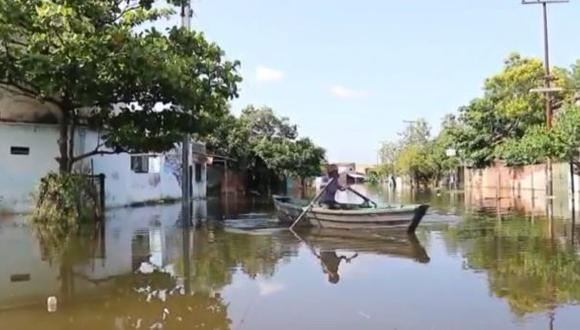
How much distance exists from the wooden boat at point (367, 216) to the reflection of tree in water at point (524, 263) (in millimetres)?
1095

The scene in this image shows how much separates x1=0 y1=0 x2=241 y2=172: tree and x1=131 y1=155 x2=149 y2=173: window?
9.06m

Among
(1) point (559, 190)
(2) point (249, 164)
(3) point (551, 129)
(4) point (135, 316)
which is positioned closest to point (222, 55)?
(4) point (135, 316)

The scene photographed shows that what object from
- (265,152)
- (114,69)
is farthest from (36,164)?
(265,152)

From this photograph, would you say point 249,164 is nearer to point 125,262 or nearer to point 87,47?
point 87,47

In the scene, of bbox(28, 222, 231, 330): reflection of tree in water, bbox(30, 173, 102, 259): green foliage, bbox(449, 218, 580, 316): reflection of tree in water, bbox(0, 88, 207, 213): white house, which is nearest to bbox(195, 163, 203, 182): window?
bbox(0, 88, 207, 213): white house

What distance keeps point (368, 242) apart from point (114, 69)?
7578mm

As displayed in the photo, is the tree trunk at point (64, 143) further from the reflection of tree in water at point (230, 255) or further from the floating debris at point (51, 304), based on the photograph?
the floating debris at point (51, 304)

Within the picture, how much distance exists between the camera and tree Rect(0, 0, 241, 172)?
16.0 meters

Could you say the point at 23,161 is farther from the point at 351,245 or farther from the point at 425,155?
the point at 425,155

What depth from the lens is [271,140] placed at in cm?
4991

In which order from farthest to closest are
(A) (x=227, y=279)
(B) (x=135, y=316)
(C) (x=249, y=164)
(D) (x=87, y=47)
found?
1. (C) (x=249, y=164)
2. (D) (x=87, y=47)
3. (A) (x=227, y=279)
4. (B) (x=135, y=316)

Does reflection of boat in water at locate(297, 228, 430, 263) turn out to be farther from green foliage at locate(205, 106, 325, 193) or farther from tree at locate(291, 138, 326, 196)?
tree at locate(291, 138, 326, 196)

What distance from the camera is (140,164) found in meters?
31.6

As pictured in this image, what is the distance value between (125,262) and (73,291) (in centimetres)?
289
